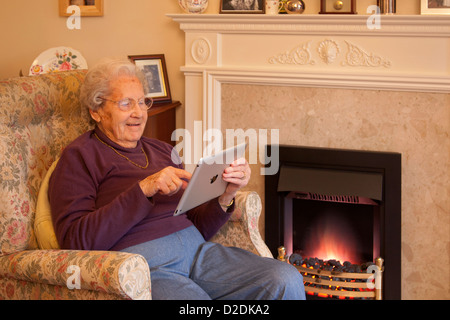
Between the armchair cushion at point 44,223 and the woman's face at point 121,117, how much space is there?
27 cm

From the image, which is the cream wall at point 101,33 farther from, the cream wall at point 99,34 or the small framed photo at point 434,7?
the small framed photo at point 434,7

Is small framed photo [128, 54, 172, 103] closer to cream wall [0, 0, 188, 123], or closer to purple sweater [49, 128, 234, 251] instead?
cream wall [0, 0, 188, 123]

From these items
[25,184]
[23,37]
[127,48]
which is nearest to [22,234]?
[25,184]

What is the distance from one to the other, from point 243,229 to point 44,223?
67 centimetres

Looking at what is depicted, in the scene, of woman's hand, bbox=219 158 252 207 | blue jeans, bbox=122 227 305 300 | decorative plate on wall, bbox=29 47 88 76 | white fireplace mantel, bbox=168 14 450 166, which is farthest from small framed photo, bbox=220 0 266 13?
blue jeans, bbox=122 227 305 300

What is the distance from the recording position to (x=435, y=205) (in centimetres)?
273

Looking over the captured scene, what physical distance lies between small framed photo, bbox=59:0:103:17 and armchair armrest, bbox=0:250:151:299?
183 cm

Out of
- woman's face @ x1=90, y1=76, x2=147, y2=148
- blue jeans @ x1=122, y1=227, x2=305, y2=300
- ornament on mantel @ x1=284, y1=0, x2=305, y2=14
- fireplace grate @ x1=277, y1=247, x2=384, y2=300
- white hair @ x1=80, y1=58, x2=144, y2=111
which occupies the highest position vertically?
ornament on mantel @ x1=284, y1=0, x2=305, y2=14

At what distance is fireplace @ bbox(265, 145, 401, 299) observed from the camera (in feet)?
9.07

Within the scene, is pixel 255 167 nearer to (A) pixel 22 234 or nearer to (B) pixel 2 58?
(A) pixel 22 234

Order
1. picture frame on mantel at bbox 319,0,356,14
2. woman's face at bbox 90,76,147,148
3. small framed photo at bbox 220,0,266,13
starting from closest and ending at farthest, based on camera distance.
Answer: woman's face at bbox 90,76,147,148
picture frame on mantel at bbox 319,0,356,14
small framed photo at bbox 220,0,266,13

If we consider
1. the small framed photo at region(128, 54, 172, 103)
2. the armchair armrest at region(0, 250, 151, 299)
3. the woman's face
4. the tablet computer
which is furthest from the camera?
the small framed photo at region(128, 54, 172, 103)

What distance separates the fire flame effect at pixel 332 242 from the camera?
2963mm

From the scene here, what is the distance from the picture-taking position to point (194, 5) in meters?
2.97
